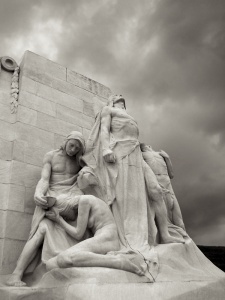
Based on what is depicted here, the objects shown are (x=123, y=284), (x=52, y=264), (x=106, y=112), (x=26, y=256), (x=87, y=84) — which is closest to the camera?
(x=123, y=284)

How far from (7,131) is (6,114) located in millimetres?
457

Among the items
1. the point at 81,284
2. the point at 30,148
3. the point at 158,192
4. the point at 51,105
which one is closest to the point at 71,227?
the point at 81,284

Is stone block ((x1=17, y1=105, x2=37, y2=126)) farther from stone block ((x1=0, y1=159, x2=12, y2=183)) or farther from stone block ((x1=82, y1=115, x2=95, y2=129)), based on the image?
stone block ((x1=82, y1=115, x2=95, y2=129))

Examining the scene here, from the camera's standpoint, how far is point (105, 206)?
6129mm

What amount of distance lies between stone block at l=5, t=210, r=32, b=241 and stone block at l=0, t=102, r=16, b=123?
7.40 ft

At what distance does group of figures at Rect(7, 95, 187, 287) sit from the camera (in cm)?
541

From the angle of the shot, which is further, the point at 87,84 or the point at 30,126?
the point at 87,84

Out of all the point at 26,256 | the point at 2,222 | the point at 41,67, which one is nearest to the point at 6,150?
the point at 2,222

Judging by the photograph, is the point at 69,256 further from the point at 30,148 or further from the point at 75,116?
the point at 75,116

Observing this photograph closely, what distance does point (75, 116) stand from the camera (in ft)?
29.8

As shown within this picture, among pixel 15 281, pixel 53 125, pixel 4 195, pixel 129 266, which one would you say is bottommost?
pixel 15 281

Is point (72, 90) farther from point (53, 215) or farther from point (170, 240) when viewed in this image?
point (170, 240)

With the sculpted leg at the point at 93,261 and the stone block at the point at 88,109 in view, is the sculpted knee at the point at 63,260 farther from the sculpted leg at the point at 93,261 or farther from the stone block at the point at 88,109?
the stone block at the point at 88,109

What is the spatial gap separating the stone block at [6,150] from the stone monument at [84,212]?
0.02 m
